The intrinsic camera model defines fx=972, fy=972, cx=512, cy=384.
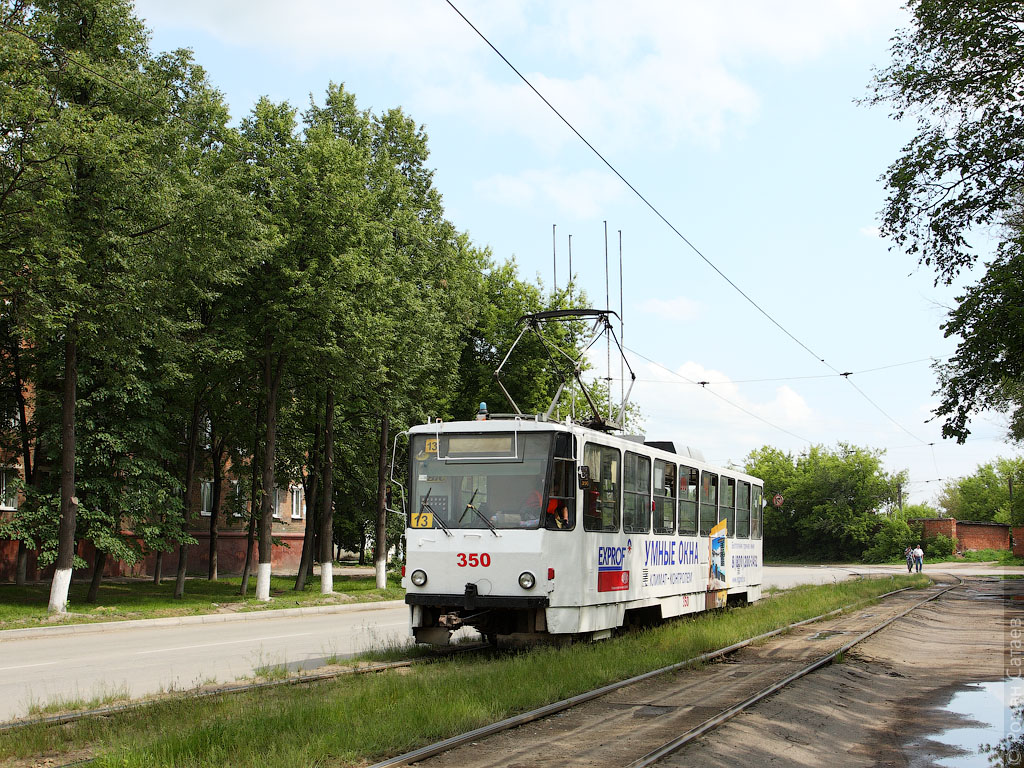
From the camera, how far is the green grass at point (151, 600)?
2138cm

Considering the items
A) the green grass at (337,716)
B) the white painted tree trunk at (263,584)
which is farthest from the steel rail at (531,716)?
the white painted tree trunk at (263,584)

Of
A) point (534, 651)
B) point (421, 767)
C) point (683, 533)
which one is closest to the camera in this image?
point (421, 767)

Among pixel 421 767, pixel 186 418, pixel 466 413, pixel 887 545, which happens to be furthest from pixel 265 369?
pixel 887 545

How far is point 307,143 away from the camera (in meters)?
27.6

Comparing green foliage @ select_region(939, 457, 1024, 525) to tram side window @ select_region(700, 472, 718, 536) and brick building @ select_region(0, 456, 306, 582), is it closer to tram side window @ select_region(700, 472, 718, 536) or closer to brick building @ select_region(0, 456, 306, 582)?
brick building @ select_region(0, 456, 306, 582)

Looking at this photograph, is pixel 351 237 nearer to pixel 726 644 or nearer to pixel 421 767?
pixel 726 644

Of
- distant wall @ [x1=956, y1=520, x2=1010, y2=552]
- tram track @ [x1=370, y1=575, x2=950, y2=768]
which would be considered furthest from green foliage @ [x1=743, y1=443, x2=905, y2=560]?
tram track @ [x1=370, y1=575, x2=950, y2=768]

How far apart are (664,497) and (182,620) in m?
12.2

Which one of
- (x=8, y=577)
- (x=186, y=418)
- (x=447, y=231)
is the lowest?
(x=8, y=577)

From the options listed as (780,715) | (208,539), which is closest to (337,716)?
(780,715)

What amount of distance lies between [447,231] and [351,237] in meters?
8.90

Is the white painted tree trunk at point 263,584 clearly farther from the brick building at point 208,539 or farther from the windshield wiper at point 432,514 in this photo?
the windshield wiper at point 432,514

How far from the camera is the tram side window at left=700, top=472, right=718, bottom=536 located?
60.3 ft

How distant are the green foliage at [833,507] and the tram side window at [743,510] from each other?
55.7m
